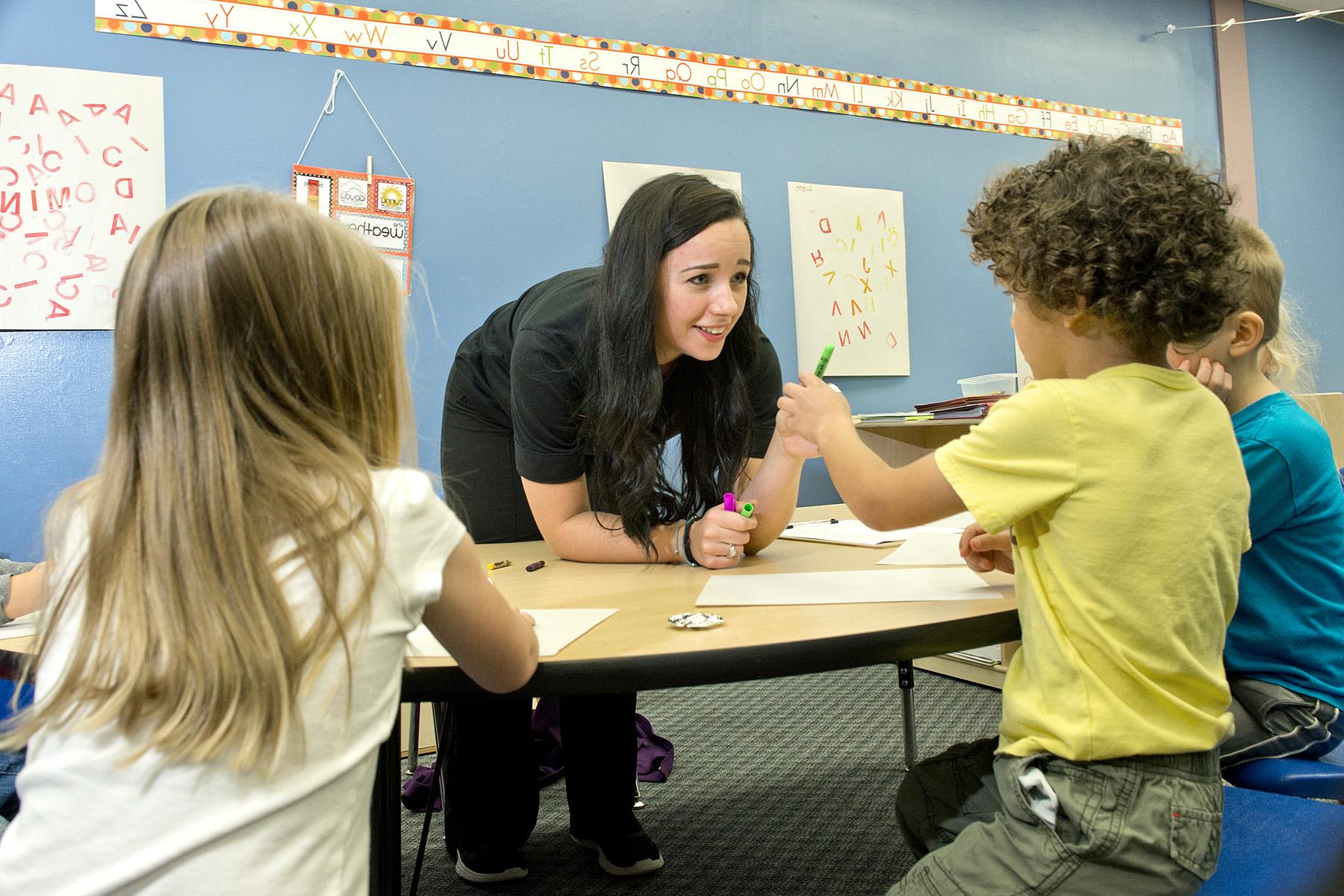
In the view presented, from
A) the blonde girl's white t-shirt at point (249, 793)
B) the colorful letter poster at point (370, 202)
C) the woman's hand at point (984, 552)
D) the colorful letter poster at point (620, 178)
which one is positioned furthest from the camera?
the colorful letter poster at point (620, 178)

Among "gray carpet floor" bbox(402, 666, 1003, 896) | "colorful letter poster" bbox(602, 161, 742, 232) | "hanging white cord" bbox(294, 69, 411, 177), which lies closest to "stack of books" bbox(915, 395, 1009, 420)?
"gray carpet floor" bbox(402, 666, 1003, 896)

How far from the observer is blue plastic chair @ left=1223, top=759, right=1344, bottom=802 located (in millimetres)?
905

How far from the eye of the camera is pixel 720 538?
1.28 m

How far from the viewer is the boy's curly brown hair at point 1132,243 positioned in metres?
0.87

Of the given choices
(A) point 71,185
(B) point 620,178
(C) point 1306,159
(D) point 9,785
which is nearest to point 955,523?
(D) point 9,785

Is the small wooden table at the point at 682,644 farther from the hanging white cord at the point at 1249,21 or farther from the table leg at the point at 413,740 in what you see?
the hanging white cord at the point at 1249,21

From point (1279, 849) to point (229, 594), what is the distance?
870 millimetres

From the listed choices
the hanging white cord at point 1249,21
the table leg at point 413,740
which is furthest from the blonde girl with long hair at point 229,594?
the hanging white cord at point 1249,21

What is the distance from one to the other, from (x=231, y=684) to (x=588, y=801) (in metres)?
1.26

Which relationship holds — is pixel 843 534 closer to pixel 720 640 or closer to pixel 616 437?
pixel 616 437

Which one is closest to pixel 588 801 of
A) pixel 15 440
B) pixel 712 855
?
pixel 712 855

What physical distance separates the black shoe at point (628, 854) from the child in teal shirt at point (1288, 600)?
→ 1043 millimetres

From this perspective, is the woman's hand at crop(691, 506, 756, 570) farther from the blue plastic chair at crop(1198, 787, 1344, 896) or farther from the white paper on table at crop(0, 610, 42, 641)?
the white paper on table at crop(0, 610, 42, 641)

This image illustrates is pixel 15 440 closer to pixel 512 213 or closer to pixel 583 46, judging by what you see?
pixel 512 213
